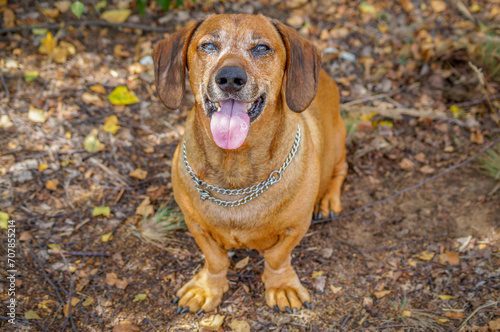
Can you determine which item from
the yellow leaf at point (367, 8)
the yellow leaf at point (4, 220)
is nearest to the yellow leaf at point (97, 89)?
the yellow leaf at point (4, 220)

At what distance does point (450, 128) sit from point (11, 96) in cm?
463

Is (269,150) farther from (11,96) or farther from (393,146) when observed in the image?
(11,96)

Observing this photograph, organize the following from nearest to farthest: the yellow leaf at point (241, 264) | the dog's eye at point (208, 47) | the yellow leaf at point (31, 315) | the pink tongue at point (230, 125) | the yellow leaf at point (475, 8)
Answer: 1. the pink tongue at point (230, 125)
2. the dog's eye at point (208, 47)
3. the yellow leaf at point (31, 315)
4. the yellow leaf at point (241, 264)
5. the yellow leaf at point (475, 8)

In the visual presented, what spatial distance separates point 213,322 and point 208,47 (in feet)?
6.61

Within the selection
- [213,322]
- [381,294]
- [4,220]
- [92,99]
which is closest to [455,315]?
[381,294]

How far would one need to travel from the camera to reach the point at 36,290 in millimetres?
3254

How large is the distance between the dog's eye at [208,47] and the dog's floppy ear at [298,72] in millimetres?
462

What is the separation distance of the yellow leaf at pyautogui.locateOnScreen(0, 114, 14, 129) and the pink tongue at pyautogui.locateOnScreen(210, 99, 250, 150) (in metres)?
2.68

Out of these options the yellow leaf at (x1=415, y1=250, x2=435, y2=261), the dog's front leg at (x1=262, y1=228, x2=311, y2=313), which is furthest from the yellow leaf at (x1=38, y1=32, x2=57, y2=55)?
the yellow leaf at (x1=415, y1=250, x2=435, y2=261)

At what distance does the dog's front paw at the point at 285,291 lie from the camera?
3.33 meters

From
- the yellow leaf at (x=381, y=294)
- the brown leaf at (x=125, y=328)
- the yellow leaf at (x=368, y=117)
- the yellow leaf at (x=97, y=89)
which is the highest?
the yellow leaf at (x=97, y=89)

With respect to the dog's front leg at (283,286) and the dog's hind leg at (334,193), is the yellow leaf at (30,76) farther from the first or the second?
the dog's hind leg at (334,193)

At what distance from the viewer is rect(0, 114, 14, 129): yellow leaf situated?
4.18 m

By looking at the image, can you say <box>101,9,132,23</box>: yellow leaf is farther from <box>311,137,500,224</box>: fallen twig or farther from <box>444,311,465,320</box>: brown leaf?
<box>444,311,465,320</box>: brown leaf
